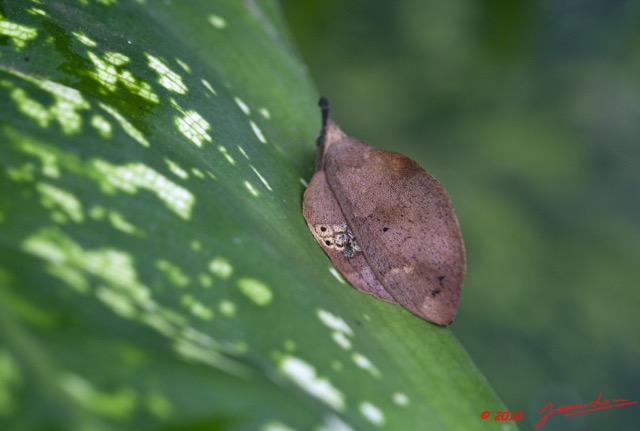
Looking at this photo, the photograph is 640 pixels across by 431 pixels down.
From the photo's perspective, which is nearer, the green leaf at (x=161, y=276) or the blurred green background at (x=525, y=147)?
the green leaf at (x=161, y=276)

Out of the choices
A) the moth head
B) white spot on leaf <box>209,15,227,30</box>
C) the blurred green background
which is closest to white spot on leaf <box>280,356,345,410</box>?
the moth head

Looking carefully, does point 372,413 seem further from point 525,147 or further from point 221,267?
point 525,147

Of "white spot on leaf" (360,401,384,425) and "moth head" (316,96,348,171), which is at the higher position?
"moth head" (316,96,348,171)

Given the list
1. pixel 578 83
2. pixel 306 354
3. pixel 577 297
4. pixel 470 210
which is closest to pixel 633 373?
pixel 577 297

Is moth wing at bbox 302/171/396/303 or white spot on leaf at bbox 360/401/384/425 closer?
white spot on leaf at bbox 360/401/384/425

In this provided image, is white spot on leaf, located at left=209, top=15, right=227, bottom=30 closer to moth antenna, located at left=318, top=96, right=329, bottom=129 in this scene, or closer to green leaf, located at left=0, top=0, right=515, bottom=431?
green leaf, located at left=0, top=0, right=515, bottom=431

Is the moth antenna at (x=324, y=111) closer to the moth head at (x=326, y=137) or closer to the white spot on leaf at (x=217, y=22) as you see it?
the moth head at (x=326, y=137)

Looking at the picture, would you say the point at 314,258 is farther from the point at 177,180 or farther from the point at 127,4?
the point at 127,4

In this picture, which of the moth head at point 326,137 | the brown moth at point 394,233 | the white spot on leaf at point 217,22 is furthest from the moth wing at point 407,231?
the white spot on leaf at point 217,22
